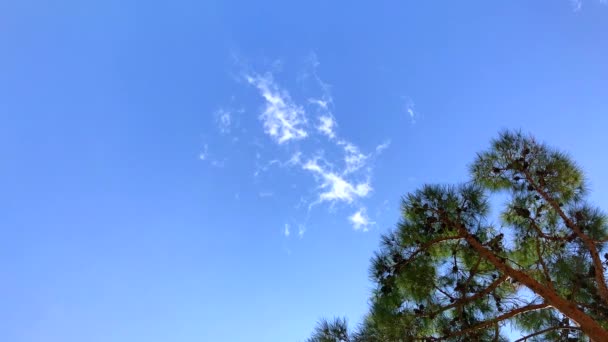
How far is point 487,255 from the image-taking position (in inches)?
224

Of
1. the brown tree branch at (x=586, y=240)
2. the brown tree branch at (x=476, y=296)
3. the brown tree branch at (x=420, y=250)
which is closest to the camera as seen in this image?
the brown tree branch at (x=586, y=240)

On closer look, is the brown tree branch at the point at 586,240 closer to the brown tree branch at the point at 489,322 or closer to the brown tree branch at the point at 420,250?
the brown tree branch at the point at 489,322

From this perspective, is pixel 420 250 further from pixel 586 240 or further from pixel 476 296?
pixel 586 240

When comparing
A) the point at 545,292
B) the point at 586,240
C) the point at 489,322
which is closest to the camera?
the point at 545,292

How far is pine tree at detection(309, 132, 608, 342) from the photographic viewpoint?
569 centimetres

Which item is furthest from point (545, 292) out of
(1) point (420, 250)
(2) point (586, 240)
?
(1) point (420, 250)

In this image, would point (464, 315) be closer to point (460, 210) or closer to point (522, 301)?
point (522, 301)

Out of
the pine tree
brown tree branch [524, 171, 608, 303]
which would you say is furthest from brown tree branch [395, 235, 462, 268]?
brown tree branch [524, 171, 608, 303]

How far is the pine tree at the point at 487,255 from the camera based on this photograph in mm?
5688

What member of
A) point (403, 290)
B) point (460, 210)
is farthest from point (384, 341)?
point (460, 210)

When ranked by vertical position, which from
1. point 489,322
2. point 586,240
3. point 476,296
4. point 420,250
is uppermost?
point 420,250

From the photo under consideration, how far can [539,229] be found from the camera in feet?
20.5

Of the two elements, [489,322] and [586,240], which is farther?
[586,240]

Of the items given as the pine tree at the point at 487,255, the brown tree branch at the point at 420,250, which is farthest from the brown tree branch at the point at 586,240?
the brown tree branch at the point at 420,250
